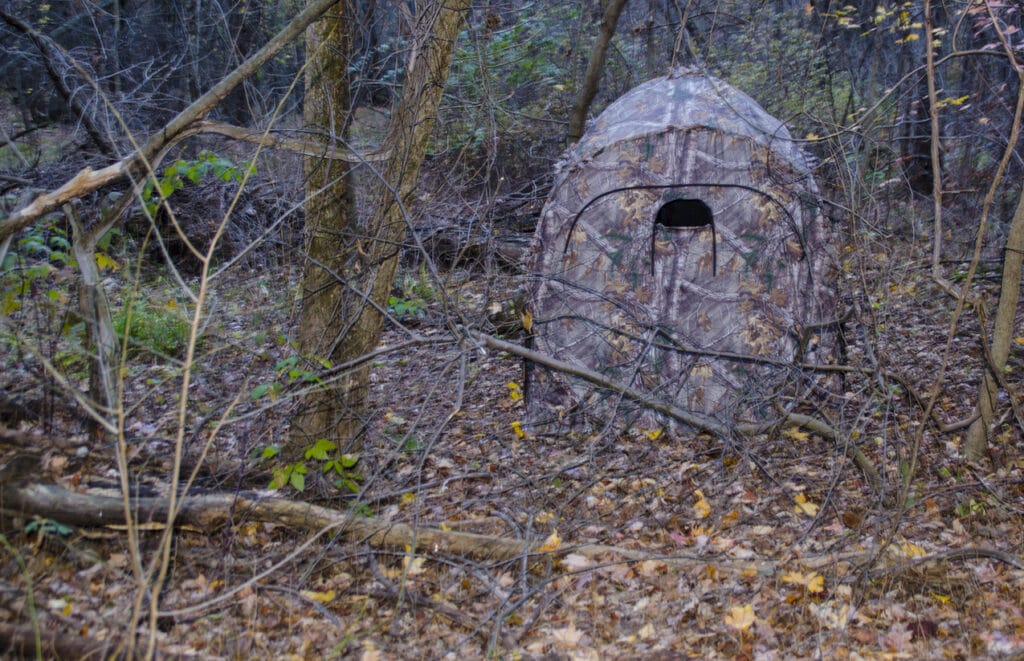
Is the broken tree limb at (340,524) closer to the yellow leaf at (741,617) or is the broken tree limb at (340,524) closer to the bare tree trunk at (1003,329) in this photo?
the yellow leaf at (741,617)

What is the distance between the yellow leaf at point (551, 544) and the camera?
4.25 m

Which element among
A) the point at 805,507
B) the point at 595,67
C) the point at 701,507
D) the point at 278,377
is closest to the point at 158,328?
the point at 278,377

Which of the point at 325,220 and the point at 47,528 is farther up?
the point at 325,220

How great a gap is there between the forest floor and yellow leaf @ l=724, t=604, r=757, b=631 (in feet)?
0.05

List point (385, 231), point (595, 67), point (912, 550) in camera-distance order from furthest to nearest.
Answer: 1. point (595, 67)
2. point (385, 231)
3. point (912, 550)

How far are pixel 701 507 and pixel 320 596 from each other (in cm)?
234

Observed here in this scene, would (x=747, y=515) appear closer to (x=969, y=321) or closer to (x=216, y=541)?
(x=216, y=541)

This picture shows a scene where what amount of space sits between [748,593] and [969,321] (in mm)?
5000

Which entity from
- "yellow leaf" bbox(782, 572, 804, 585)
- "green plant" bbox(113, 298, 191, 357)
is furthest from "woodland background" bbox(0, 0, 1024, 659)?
"green plant" bbox(113, 298, 191, 357)

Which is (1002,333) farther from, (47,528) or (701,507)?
(47,528)

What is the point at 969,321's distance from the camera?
7.49m

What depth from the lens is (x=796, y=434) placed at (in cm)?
575

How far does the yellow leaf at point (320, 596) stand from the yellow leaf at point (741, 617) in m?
1.99

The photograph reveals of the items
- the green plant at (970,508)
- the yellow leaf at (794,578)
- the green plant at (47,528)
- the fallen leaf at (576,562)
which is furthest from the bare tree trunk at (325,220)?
the green plant at (970,508)
